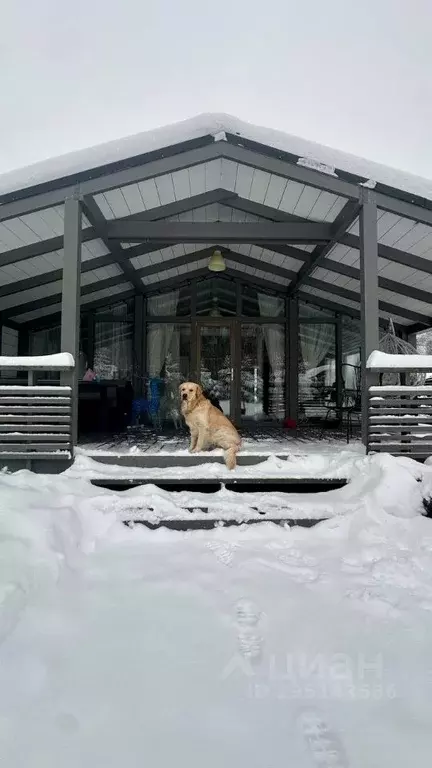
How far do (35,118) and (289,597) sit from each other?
1354 inches

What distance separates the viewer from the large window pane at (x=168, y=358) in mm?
8711

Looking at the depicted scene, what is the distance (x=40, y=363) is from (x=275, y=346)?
538cm

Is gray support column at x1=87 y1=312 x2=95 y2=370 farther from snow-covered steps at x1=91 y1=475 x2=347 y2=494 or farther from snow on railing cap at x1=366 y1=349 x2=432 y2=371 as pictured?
snow on railing cap at x1=366 y1=349 x2=432 y2=371

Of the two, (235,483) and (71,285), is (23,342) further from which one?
(235,483)

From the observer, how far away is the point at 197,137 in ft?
14.3

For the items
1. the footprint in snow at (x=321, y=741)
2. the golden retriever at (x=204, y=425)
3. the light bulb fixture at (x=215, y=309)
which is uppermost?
the light bulb fixture at (x=215, y=309)

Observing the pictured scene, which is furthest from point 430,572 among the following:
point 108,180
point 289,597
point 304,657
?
point 108,180

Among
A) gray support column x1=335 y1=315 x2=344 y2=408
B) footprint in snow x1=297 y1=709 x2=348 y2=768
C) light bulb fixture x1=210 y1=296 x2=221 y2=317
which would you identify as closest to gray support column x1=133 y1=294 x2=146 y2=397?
light bulb fixture x1=210 y1=296 x2=221 y2=317

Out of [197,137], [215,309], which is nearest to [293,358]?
[215,309]

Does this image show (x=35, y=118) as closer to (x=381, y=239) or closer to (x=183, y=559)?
(x=381, y=239)

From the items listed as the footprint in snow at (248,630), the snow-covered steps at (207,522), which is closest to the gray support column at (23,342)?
the snow-covered steps at (207,522)

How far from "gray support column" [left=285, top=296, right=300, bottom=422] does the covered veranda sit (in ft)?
0.09

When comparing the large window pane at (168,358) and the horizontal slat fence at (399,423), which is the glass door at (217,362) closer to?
the large window pane at (168,358)

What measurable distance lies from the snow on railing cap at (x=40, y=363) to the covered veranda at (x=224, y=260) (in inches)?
6.2
